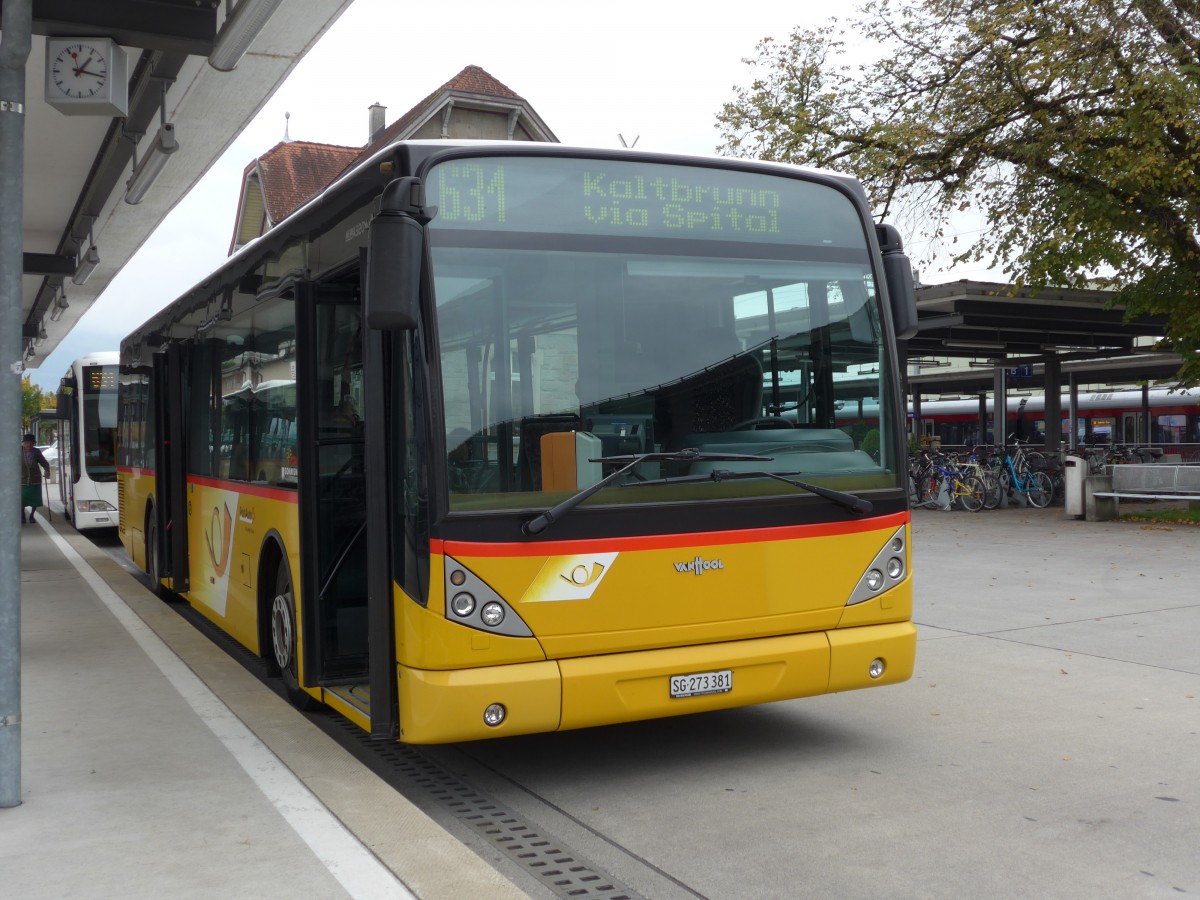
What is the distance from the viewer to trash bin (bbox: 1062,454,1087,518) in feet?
68.1

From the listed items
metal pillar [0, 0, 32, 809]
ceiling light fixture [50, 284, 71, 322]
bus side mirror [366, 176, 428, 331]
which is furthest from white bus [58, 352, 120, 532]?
bus side mirror [366, 176, 428, 331]

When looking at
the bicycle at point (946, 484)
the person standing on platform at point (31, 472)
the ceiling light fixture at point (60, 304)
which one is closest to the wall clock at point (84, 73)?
the person standing on platform at point (31, 472)

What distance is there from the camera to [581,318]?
18.1 ft

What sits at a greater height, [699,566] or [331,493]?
[331,493]

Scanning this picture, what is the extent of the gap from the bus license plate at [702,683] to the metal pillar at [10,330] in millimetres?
2704

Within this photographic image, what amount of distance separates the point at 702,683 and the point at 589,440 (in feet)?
3.91

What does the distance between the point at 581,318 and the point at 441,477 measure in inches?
37.2

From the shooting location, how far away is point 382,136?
153 ft

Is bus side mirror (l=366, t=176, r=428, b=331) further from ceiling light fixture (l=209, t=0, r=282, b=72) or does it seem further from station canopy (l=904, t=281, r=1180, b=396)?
station canopy (l=904, t=281, r=1180, b=396)

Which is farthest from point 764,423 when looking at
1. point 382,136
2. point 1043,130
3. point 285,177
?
point 285,177

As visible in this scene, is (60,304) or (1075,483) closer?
(1075,483)

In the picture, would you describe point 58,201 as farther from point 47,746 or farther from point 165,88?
point 47,746

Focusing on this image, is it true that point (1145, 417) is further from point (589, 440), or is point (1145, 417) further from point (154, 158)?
point (589, 440)

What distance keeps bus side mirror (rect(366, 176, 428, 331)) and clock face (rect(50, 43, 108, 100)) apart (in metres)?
3.17
